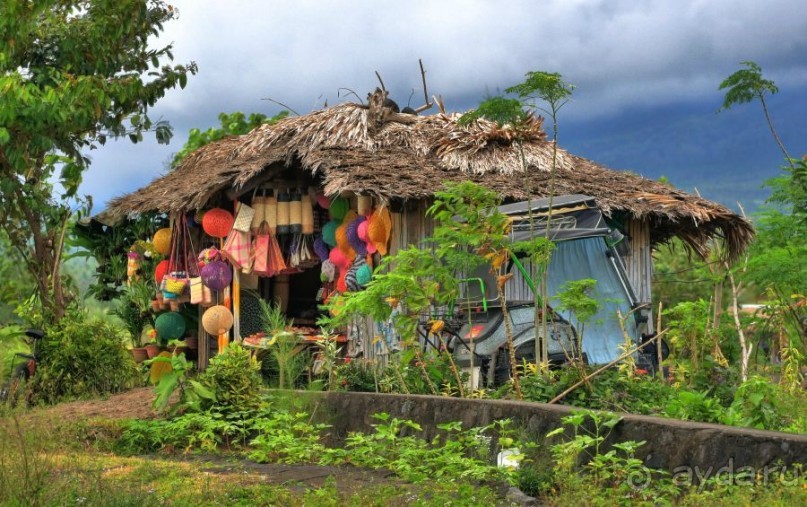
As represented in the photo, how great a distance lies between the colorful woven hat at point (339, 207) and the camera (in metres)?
14.2

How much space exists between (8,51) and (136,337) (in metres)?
A: 4.72

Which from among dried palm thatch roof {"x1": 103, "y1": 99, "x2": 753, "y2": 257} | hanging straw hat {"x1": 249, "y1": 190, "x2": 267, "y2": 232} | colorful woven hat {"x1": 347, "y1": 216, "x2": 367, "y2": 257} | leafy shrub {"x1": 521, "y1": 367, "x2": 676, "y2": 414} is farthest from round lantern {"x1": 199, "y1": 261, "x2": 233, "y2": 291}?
leafy shrub {"x1": 521, "y1": 367, "x2": 676, "y2": 414}

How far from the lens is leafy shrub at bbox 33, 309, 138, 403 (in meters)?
13.1

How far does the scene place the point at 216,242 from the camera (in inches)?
600

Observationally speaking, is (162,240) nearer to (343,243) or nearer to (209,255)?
(209,255)

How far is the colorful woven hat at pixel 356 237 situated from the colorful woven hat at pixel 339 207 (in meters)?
0.35

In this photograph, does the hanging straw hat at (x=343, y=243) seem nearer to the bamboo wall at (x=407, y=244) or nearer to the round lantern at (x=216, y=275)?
the bamboo wall at (x=407, y=244)

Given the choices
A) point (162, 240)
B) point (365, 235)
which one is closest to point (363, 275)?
point (365, 235)

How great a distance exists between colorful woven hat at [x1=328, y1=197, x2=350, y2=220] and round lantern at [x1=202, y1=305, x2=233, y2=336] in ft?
6.59

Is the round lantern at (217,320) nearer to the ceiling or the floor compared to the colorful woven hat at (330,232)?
nearer to the floor

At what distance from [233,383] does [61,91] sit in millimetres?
5267

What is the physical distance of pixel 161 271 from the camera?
15484mm

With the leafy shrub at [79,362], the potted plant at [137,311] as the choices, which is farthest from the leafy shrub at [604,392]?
the potted plant at [137,311]

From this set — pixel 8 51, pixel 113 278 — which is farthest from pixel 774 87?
pixel 113 278
